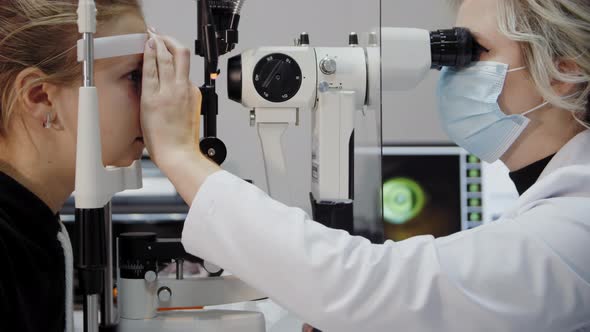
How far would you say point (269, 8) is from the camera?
1.75 metres

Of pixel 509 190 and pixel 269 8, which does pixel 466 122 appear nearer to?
pixel 269 8

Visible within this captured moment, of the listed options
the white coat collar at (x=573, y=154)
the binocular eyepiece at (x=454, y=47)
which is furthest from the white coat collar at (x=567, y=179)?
the binocular eyepiece at (x=454, y=47)

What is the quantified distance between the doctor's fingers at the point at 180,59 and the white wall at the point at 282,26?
→ 292mm

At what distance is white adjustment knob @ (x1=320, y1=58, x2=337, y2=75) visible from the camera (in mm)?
1068

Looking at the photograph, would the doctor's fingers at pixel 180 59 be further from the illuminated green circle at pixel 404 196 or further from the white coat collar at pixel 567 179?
the illuminated green circle at pixel 404 196

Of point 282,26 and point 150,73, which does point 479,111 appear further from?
point 282,26

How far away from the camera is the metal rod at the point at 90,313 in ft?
2.74

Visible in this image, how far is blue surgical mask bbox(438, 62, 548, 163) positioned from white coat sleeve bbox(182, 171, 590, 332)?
0.26m

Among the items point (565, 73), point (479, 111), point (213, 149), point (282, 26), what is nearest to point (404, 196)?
point (282, 26)

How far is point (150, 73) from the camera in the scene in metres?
0.90

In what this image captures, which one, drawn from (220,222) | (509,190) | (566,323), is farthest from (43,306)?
(509,190)

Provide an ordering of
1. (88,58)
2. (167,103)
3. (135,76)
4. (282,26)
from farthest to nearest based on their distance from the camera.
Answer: (282,26) < (135,76) < (167,103) < (88,58)

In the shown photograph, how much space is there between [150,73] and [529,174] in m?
0.63

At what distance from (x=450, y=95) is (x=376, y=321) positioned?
494 millimetres
